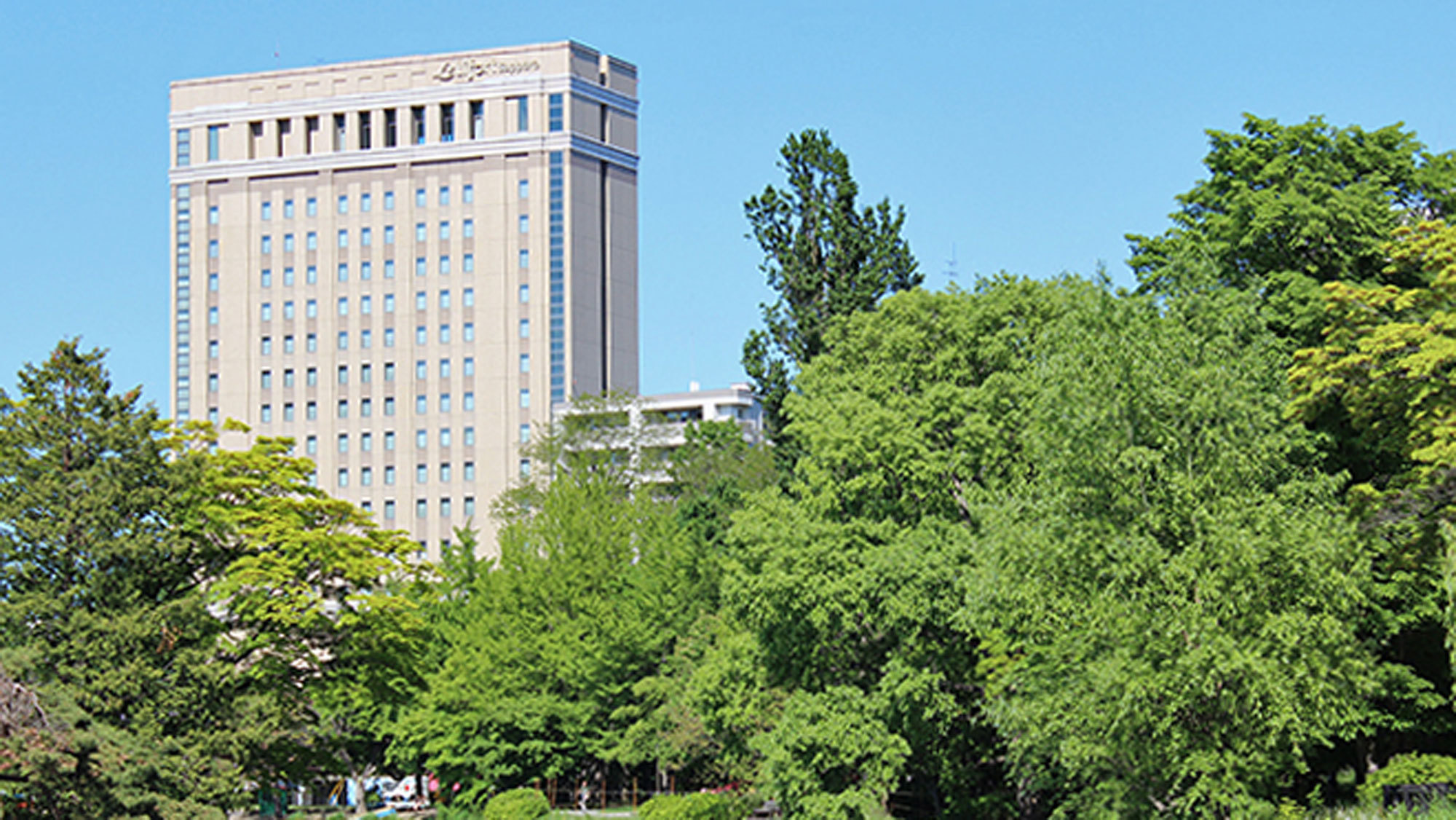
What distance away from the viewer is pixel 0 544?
41.2 meters

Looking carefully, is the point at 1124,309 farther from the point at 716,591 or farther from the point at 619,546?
the point at 619,546

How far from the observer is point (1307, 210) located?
125ft

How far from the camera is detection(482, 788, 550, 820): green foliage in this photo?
5731 cm

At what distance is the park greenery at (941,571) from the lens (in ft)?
101

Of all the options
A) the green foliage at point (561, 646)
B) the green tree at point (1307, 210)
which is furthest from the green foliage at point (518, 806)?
the green tree at point (1307, 210)

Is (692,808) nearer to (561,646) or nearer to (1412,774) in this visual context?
(561,646)

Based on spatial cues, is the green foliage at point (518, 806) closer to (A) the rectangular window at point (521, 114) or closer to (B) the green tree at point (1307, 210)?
(B) the green tree at point (1307, 210)

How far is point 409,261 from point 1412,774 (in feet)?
331

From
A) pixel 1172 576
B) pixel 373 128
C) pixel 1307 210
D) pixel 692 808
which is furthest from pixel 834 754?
pixel 373 128

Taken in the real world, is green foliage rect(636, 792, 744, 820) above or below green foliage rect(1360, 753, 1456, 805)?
below

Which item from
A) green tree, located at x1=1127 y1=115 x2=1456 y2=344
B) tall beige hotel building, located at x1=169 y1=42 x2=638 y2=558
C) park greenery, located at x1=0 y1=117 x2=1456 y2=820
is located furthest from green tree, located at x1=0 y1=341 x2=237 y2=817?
tall beige hotel building, located at x1=169 y1=42 x2=638 y2=558

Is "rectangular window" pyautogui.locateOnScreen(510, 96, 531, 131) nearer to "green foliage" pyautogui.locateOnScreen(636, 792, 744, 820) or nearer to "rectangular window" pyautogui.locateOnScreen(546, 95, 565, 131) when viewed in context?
"rectangular window" pyautogui.locateOnScreen(546, 95, 565, 131)

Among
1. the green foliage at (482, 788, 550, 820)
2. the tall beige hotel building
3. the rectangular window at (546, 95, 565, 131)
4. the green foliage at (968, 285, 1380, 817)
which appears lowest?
the green foliage at (482, 788, 550, 820)

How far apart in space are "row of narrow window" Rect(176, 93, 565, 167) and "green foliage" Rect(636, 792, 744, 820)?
77.7m
